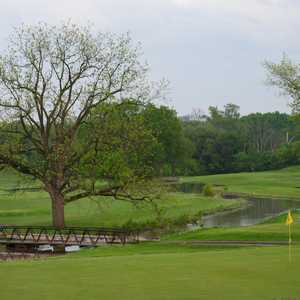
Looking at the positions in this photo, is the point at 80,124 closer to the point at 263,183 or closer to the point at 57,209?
the point at 57,209

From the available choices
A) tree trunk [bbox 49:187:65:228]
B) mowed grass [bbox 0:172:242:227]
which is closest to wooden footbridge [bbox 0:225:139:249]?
tree trunk [bbox 49:187:65:228]

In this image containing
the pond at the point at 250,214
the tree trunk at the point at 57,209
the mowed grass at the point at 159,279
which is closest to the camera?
the mowed grass at the point at 159,279

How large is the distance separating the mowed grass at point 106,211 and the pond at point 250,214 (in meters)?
1.55

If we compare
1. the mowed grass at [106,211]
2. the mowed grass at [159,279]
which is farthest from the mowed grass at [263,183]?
the mowed grass at [159,279]

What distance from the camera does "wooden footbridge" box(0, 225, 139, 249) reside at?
3666cm

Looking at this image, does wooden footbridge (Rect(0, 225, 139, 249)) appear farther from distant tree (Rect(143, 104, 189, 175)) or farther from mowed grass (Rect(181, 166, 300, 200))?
distant tree (Rect(143, 104, 189, 175))

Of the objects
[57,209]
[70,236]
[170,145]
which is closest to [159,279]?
[70,236]

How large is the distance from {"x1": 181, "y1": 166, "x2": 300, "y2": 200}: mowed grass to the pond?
10.2m

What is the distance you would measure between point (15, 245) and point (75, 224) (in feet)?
31.0

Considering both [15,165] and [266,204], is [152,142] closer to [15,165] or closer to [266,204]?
[15,165]

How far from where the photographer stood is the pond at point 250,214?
175 feet

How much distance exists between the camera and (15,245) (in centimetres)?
3809

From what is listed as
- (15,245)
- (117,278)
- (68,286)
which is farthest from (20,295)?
(15,245)

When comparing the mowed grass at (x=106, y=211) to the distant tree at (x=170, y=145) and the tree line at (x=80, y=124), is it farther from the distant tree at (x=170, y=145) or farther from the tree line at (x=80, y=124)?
the distant tree at (x=170, y=145)
